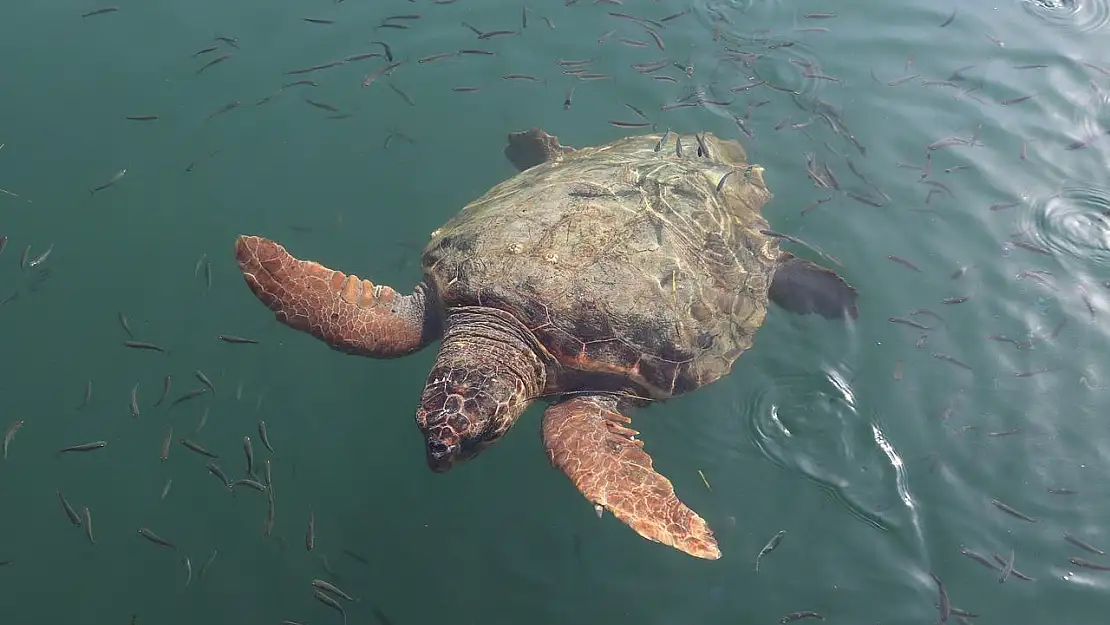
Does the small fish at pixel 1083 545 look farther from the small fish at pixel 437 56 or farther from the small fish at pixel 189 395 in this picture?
the small fish at pixel 437 56

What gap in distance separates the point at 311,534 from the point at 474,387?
1.66 meters

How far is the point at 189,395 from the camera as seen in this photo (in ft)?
16.8

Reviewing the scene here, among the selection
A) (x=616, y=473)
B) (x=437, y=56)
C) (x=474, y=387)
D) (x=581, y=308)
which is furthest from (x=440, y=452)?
(x=437, y=56)

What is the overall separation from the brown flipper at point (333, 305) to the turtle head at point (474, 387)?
0.53m

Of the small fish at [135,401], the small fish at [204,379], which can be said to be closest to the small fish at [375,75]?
the small fish at [204,379]

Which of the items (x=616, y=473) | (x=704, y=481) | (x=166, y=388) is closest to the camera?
(x=616, y=473)

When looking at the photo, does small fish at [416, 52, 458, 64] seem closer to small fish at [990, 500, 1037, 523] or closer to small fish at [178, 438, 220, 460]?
small fish at [178, 438, 220, 460]

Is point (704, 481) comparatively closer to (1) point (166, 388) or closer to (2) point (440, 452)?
(2) point (440, 452)

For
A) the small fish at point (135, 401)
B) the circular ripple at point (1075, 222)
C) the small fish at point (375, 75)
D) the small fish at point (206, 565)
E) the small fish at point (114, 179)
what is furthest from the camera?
the small fish at point (375, 75)

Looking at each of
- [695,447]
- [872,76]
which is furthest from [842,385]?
[872,76]

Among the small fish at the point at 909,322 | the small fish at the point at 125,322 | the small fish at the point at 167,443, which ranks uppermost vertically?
the small fish at the point at 909,322

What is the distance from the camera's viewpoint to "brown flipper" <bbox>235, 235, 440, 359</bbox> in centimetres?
500

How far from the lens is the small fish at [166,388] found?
5.30 m

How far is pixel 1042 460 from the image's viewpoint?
5.06 m
